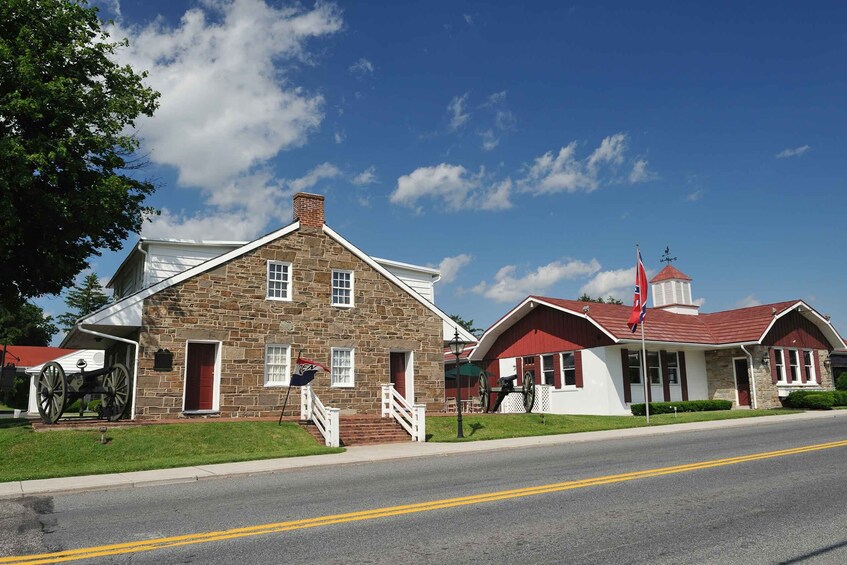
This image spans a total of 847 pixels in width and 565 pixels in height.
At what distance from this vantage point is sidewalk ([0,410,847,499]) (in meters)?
11.4

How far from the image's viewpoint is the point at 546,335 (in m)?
30.5

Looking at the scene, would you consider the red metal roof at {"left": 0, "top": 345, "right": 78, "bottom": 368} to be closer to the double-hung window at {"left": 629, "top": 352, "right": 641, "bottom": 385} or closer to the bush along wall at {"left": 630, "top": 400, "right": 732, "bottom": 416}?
the double-hung window at {"left": 629, "top": 352, "right": 641, "bottom": 385}

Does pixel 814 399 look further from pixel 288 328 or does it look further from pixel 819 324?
pixel 288 328

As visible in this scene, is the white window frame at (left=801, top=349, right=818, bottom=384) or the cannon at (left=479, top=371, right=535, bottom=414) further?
the white window frame at (left=801, top=349, right=818, bottom=384)

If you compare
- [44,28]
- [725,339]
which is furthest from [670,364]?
[44,28]

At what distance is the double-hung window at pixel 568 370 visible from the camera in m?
29.2

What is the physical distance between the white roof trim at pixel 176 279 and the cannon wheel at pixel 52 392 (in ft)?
5.58

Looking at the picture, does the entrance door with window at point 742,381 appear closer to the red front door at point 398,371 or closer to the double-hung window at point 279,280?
the red front door at point 398,371

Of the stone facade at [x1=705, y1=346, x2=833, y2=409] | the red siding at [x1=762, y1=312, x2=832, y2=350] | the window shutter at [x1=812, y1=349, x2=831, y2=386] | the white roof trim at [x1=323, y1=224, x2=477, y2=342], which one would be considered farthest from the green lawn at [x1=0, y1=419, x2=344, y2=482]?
the window shutter at [x1=812, y1=349, x2=831, y2=386]

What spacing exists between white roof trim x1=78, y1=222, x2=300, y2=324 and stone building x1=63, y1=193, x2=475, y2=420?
3 cm

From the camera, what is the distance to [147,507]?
9.16 metres

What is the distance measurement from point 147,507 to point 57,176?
14035 mm

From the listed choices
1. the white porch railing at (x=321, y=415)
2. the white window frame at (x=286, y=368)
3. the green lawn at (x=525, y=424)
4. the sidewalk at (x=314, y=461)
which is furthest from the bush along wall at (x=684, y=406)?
the white window frame at (x=286, y=368)

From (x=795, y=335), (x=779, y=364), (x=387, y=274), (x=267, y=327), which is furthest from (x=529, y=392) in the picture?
(x=795, y=335)
